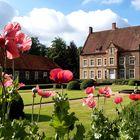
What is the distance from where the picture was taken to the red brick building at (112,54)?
61.3 m

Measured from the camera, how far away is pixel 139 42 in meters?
60.2

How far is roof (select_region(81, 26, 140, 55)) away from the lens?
202 feet

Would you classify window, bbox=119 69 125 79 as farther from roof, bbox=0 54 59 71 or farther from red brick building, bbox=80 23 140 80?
roof, bbox=0 54 59 71

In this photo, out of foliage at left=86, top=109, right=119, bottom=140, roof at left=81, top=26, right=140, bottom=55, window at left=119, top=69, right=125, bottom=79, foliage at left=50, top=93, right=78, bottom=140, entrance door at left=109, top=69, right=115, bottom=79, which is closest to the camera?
foliage at left=50, top=93, right=78, bottom=140

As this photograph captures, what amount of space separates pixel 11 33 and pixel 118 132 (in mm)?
2677

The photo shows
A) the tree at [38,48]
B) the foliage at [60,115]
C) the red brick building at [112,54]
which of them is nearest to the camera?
the foliage at [60,115]

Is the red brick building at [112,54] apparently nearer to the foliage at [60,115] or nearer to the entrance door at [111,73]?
the entrance door at [111,73]

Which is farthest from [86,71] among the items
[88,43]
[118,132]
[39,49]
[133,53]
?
[118,132]

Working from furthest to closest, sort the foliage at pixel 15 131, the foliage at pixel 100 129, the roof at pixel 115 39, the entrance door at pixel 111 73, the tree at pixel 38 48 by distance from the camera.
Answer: the tree at pixel 38 48 → the entrance door at pixel 111 73 → the roof at pixel 115 39 → the foliage at pixel 100 129 → the foliage at pixel 15 131

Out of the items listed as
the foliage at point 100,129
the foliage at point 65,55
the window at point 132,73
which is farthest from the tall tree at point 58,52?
the foliage at point 100,129

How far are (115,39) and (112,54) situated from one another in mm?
3133

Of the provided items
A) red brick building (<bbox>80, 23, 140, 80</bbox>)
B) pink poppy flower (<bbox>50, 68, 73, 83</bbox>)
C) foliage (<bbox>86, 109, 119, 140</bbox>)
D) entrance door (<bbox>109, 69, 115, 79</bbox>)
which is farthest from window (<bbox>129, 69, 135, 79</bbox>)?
pink poppy flower (<bbox>50, 68, 73, 83</bbox>)

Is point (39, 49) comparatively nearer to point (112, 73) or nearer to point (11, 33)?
point (112, 73)

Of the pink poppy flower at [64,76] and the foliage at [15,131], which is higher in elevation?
the pink poppy flower at [64,76]
